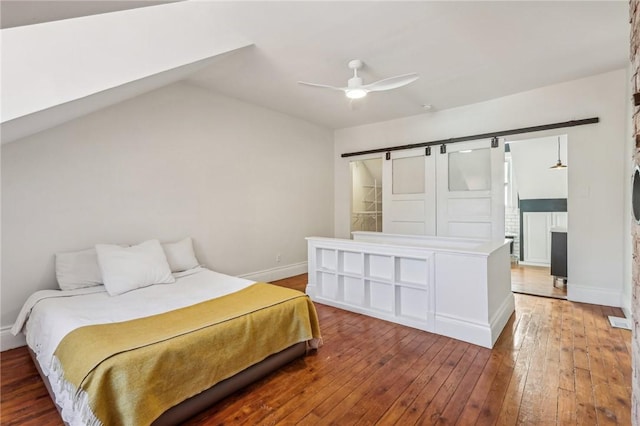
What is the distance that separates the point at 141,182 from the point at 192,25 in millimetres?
1772

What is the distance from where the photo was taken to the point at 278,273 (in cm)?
471

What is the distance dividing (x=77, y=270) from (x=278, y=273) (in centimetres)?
260

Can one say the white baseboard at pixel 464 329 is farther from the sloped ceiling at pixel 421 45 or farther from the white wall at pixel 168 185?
the white wall at pixel 168 185

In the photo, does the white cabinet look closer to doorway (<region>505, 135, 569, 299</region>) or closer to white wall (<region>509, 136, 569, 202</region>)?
doorway (<region>505, 135, 569, 299</region>)

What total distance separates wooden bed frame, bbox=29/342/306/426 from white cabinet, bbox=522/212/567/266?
5.42 metres

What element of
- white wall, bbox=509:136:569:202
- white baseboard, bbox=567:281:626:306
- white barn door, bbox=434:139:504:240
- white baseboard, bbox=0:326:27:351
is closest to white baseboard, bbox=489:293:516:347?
white baseboard, bbox=567:281:626:306

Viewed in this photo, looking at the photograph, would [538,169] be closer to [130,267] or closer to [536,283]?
[536,283]

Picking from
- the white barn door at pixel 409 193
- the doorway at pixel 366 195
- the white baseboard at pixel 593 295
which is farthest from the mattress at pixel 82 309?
the white baseboard at pixel 593 295

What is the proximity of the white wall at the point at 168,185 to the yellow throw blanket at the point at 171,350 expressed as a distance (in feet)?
4.96

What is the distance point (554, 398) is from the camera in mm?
1787

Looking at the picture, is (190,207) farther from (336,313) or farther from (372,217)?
(372,217)

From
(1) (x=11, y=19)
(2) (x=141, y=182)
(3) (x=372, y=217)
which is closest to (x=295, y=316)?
(1) (x=11, y=19)

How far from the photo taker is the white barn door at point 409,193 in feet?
15.7

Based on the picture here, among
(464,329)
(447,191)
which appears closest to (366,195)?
(447,191)
